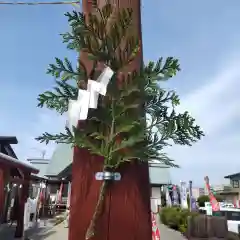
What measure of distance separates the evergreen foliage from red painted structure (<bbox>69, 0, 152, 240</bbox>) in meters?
0.15

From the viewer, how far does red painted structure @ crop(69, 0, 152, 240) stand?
8.39ft

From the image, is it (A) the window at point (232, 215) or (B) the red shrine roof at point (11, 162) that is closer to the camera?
(B) the red shrine roof at point (11, 162)

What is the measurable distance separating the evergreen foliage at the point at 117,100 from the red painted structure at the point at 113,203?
0.49ft

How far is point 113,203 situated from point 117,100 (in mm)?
837

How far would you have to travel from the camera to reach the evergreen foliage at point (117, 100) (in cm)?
254

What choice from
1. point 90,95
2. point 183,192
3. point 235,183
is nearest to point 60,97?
point 90,95

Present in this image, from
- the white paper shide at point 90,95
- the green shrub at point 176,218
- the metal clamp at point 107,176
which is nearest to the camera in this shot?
the metal clamp at point 107,176

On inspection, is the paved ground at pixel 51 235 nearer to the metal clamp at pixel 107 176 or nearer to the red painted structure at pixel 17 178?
the red painted structure at pixel 17 178

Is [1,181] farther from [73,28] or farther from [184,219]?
[184,219]

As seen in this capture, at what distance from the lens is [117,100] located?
2604 mm

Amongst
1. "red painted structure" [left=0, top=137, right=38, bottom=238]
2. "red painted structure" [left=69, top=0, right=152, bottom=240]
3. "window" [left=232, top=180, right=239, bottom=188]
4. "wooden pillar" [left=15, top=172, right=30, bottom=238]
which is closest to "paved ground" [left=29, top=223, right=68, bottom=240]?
"wooden pillar" [left=15, top=172, right=30, bottom=238]

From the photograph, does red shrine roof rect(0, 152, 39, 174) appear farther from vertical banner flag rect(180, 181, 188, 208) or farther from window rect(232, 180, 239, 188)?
window rect(232, 180, 239, 188)

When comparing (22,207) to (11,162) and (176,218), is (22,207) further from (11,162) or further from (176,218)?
(176,218)

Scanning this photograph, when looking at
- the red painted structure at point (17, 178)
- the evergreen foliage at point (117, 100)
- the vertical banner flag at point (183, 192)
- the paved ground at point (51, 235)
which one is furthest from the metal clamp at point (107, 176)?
the vertical banner flag at point (183, 192)
